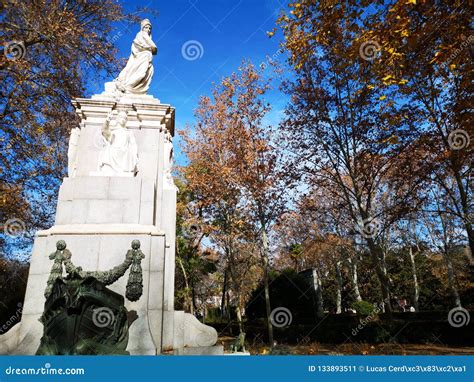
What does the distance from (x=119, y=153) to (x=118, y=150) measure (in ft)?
0.25

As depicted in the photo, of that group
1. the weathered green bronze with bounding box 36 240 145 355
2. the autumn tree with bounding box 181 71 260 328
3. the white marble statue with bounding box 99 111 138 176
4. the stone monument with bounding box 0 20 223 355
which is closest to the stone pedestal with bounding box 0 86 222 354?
the stone monument with bounding box 0 20 223 355

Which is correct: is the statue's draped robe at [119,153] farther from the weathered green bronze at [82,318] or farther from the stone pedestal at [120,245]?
the weathered green bronze at [82,318]

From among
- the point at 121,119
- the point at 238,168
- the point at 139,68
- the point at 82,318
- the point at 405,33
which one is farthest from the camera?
the point at 238,168

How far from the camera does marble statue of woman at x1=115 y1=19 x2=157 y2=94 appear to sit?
9594 millimetres

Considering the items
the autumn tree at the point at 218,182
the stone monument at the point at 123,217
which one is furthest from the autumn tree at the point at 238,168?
the stone monument at the point at 123,217

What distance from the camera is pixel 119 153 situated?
8039mm

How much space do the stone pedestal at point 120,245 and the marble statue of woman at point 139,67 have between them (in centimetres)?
203

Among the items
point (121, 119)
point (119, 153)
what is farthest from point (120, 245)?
point (121, 119)

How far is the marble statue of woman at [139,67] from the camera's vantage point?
31.5 ft

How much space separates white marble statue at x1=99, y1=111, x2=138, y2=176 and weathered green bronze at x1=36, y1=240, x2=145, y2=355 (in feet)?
9.40

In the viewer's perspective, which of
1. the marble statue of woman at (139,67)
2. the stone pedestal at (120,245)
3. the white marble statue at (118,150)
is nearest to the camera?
the stone pedestal at (120,245)

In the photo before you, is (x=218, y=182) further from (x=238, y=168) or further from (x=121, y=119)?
(x=121, y=119)

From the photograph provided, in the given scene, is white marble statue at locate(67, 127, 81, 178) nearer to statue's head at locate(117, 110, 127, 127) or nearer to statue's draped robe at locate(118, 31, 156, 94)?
statue's head at locate(117, 110, 127, 127)

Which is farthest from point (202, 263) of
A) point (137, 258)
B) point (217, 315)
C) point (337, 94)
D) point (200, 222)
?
point (137, 258)
